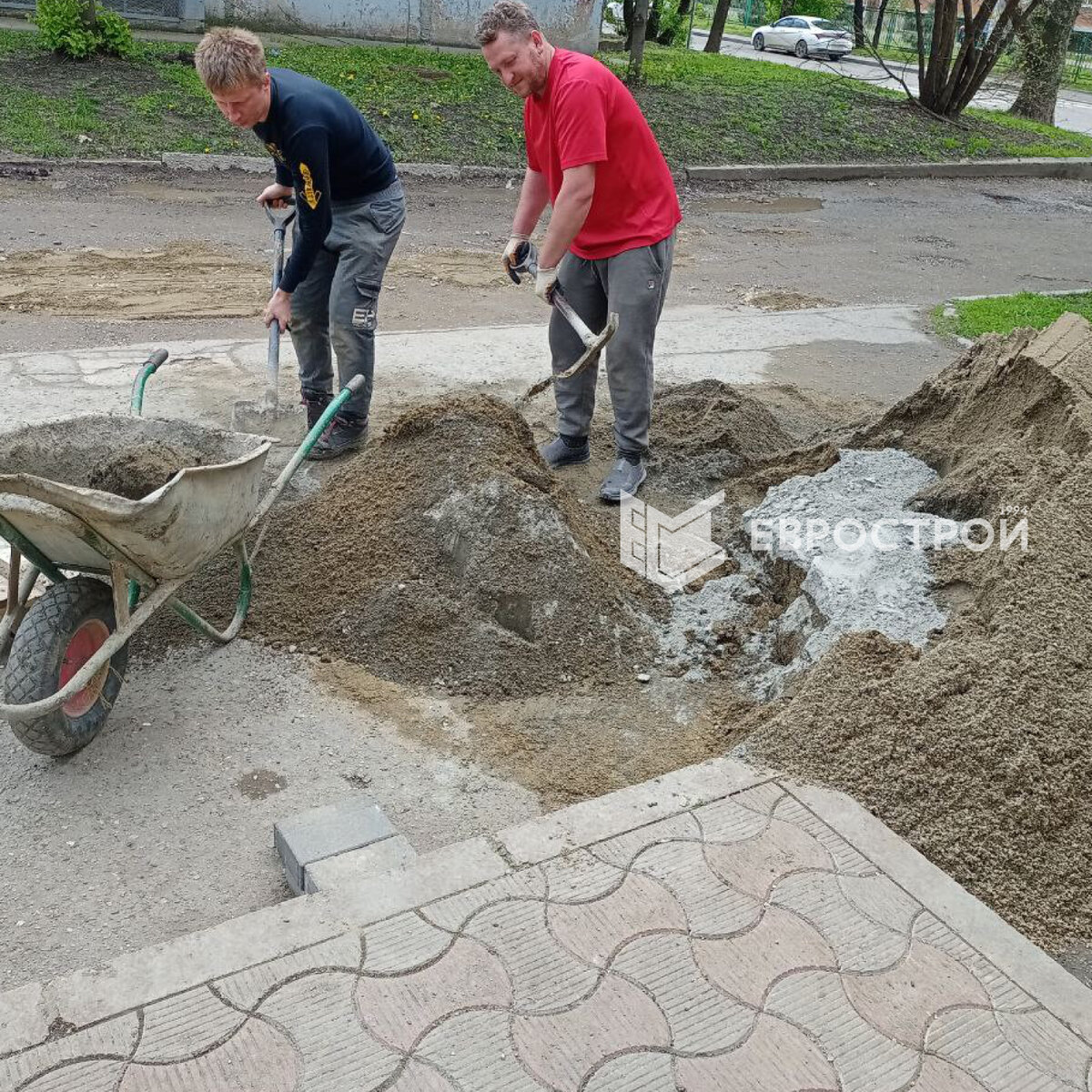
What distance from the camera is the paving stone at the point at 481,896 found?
2326 millimetres

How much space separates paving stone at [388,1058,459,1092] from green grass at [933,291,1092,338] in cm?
678

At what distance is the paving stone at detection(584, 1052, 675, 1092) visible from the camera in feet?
6.56

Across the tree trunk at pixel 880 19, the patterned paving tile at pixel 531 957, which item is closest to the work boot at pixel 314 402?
the patterned paving tile at pixel 531 957

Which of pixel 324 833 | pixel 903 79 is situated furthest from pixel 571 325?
pixel 903 79

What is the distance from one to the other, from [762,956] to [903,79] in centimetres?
1811

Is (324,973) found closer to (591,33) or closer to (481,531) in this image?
(481,531)

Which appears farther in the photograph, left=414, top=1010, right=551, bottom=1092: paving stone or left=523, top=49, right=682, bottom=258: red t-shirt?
left=523, top=49, right=682, bottom=258: red t-shirt

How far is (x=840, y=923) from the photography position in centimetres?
237

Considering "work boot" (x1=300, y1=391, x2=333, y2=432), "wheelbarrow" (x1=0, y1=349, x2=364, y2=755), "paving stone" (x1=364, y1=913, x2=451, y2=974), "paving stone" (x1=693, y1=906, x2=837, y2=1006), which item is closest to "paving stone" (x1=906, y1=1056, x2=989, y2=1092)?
"paving stone" (x1=693, y1=906, x2=837, y2=1006)

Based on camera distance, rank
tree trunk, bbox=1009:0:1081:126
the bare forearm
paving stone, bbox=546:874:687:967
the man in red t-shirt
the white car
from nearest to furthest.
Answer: paving stone, bbox=546:874:687:967, the man in red t-shirt, the bare forearm, tree trunk, bbox=1009:0:1081:126, the white car

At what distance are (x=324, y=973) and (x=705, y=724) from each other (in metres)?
1.55

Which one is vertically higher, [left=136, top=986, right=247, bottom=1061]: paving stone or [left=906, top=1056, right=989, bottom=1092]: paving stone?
[left=906, top=1056, right=989, bottom=1092]: paving stone

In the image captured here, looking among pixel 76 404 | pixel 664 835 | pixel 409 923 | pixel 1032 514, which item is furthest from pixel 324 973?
pixel 76 404

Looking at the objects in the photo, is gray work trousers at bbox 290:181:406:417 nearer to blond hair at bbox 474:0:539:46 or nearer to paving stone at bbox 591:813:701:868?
blond hair at bbox 474:0:539:46
